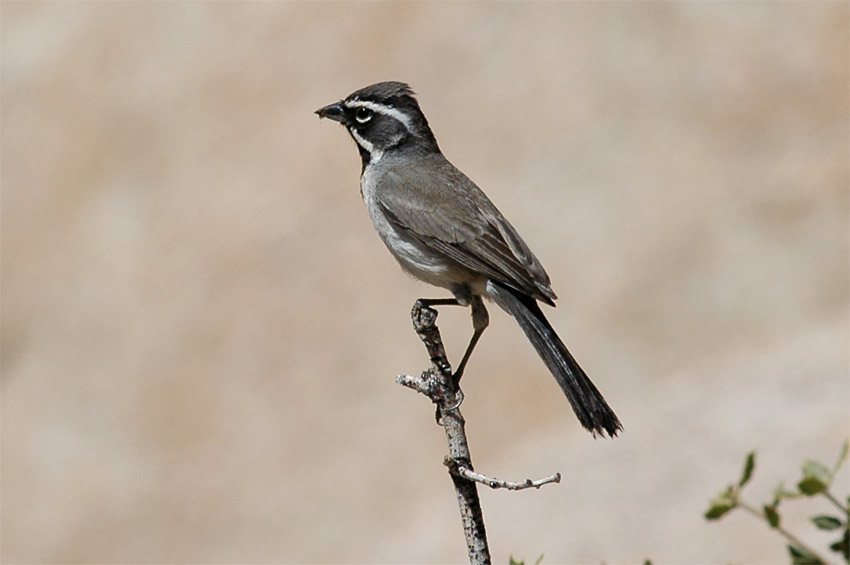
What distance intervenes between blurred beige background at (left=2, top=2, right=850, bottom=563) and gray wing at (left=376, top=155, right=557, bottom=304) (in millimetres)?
6115

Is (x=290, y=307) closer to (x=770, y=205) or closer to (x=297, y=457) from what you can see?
(x=297, y=457)

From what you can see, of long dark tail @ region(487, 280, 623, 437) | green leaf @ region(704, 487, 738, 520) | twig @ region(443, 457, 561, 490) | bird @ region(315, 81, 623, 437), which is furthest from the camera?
bird @ region(315, 81, 623, 437)

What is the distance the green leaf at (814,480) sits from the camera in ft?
8.23

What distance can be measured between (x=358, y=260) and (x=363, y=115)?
21.3ft

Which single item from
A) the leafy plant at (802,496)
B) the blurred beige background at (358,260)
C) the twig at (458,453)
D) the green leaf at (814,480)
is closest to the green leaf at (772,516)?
the leafy plant at (802,496)

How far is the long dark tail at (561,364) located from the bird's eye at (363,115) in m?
1.49

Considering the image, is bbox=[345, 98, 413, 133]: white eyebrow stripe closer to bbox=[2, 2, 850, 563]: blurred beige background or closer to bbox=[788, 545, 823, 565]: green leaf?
bbox=[788, 545, 823, 565]: green leaf

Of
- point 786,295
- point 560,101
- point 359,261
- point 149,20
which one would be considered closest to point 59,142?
point 149,20

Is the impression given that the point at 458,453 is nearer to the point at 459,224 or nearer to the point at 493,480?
the point at 493,480

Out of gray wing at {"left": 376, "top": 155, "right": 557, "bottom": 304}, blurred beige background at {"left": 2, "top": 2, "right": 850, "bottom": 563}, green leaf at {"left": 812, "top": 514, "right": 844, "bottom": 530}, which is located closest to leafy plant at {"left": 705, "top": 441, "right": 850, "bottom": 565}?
green leaf at {"left": 812, "top": 514, "right": 844, "bottom": 530}

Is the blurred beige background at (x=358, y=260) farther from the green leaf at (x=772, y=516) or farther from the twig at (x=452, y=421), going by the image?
the green leaf at (x=772, y=516)

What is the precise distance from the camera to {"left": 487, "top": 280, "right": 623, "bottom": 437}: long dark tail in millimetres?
5348

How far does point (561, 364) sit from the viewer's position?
18.5 ft

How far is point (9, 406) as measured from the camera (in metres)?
14.4
